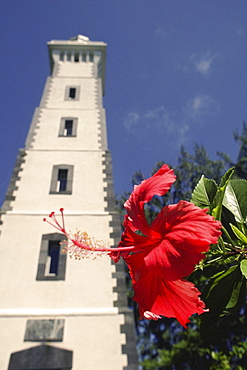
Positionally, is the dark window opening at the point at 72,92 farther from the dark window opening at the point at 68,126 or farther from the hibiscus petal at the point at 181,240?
the hibiscus petal at the point at 181,240

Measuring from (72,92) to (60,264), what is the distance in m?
8.08

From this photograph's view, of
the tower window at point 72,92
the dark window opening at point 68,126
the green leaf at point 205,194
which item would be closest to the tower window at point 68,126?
the dark window opening at point 68,126

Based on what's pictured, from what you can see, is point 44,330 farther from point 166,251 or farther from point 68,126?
point 68,126

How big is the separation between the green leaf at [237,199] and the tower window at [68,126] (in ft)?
30.1

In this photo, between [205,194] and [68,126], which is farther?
[68,126]

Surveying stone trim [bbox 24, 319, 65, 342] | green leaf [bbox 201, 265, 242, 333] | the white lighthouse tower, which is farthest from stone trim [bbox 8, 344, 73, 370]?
green leaf [bbox 201, 265, 242, 333]

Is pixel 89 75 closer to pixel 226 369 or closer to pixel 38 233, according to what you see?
pixel 38 233

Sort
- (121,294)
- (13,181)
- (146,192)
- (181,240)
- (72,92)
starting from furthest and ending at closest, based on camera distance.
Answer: (72,92) → (13,181) → (121,294) → (146,192) → (181,240)

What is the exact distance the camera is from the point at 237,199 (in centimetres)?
Answer: 92

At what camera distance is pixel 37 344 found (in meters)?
5.18

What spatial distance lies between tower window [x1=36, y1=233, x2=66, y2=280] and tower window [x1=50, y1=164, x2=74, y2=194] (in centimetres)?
144

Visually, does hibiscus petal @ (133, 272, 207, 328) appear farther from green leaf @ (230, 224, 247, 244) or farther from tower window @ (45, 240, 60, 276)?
tower window @ (45, 240, 60, 276)

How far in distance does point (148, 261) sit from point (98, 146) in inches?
346

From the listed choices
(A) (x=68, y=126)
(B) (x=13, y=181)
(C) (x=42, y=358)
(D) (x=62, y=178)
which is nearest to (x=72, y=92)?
(A) (x=68, y=126)
